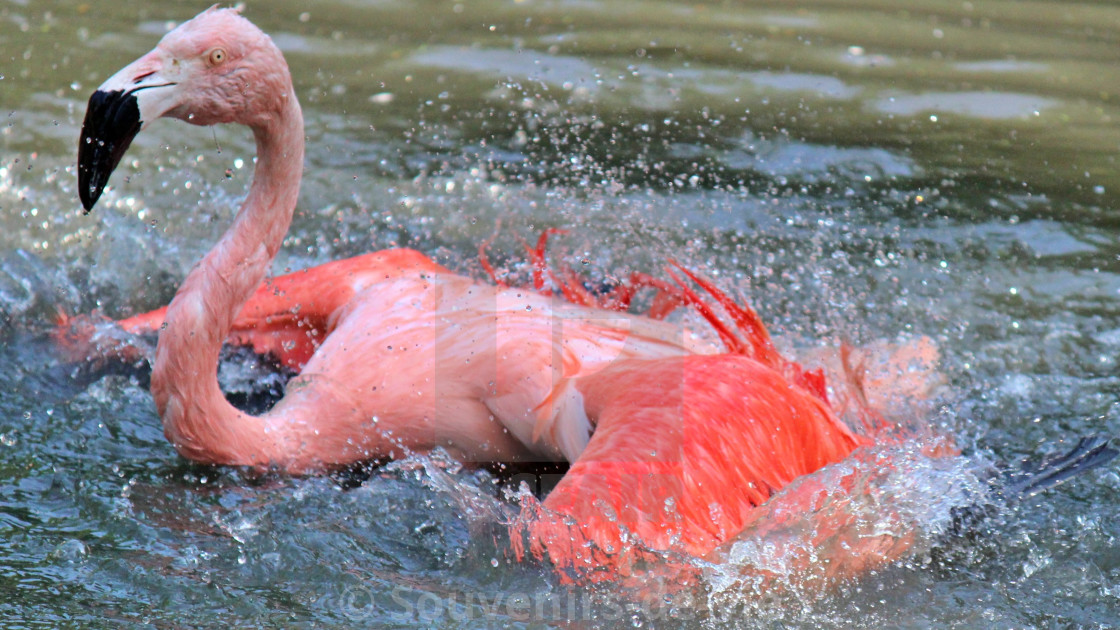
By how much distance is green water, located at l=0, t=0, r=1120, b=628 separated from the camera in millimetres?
2594

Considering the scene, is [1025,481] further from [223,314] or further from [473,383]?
[223,314]

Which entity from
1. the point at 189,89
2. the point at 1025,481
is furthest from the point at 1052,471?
the point at 189,89

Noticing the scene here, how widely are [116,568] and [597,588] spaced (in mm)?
1080

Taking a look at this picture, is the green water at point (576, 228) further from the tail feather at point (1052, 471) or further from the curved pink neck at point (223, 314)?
the curved pink neck at point (223, 314)

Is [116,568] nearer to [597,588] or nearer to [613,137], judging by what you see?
[597,588]

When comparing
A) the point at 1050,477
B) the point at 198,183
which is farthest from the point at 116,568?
the point at 198,183

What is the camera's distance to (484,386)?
3.03 m

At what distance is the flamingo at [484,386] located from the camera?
2.46 meters

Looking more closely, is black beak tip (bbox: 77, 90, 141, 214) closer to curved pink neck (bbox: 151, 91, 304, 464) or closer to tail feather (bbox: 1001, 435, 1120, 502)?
curved pink neck (bbox: 151, 91, 304, 464)

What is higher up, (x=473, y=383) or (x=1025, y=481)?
(x=473, y=383)

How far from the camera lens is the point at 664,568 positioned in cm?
242

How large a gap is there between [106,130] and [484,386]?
43.9 inches

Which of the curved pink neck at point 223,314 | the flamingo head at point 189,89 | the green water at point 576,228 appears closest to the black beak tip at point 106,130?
the flamingo head at point 189,89

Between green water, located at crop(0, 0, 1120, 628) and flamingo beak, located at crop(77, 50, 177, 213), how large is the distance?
0.48 meters
